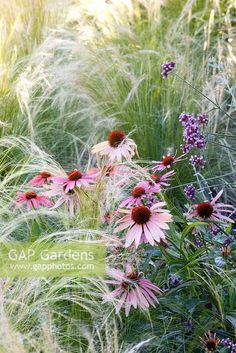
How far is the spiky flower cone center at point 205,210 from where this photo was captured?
2.04m

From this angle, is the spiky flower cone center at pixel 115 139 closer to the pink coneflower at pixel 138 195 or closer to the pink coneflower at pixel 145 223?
the pink coneflower at pixel 138 195

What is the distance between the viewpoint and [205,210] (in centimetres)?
204

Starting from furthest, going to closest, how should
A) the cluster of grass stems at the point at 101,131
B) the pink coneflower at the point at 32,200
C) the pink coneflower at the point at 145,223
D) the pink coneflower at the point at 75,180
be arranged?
the pink coneflower at the point at 32,200, the pink coneflower at the point at 75,180, the cluster of grass stems at the point at 101,131, the pink coneflower at the point at 145,223

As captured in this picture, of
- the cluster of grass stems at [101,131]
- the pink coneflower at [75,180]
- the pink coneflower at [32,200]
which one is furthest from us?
the pink coneflower at [32,200]

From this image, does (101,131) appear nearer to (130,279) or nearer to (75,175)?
(75,175)

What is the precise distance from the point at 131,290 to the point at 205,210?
321 millimetres

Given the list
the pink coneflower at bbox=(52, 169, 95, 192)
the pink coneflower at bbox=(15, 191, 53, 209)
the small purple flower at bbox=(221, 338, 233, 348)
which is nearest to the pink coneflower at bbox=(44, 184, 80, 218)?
the pink coneflower at bbox=(52, 169, 95, 192)

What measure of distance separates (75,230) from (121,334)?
31 cm

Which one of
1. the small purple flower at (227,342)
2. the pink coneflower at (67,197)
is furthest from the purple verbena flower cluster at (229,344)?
the pink coneflower at (67,197)

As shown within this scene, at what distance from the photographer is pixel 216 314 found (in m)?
1.96

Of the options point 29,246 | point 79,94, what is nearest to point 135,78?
point 79,94

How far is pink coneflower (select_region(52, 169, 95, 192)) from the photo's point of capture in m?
2.06

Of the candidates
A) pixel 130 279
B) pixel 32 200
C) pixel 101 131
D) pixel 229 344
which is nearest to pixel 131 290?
pixel 130 279

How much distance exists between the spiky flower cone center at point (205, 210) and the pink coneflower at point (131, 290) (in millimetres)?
263
